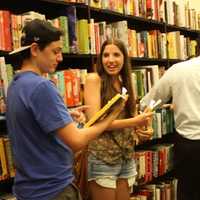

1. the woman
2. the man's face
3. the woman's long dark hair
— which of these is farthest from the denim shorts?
the man's face

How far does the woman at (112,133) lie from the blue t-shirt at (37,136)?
0.61m

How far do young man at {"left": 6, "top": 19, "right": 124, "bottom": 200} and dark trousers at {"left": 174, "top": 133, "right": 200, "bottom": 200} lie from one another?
1.10 metres

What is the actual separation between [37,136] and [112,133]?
787 millimetres

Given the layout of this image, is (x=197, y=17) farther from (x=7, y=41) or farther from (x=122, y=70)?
(x=7, y=41)

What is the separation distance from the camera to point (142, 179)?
3.06 metres

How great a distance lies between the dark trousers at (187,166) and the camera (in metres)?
2.36

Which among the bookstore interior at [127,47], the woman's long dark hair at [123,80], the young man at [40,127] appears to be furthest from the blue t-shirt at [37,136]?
the woman's long dark hair at [123,80]

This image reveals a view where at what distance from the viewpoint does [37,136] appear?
1317 millimetres

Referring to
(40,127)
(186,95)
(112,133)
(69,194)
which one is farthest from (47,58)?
(186,95)

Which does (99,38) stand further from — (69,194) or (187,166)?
(69,194)

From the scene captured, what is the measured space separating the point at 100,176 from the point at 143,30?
6.11 ft

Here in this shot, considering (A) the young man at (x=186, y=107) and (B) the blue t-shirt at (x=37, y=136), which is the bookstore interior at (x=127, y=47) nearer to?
(A) the young man at (x=186, y=107)

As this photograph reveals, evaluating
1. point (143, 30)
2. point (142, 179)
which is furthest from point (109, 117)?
point (143, 30)

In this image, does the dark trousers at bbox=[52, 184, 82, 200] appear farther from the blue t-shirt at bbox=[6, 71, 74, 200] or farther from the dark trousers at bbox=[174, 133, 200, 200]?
the dark trousers at bbox=[174, 133, 200, 200]
